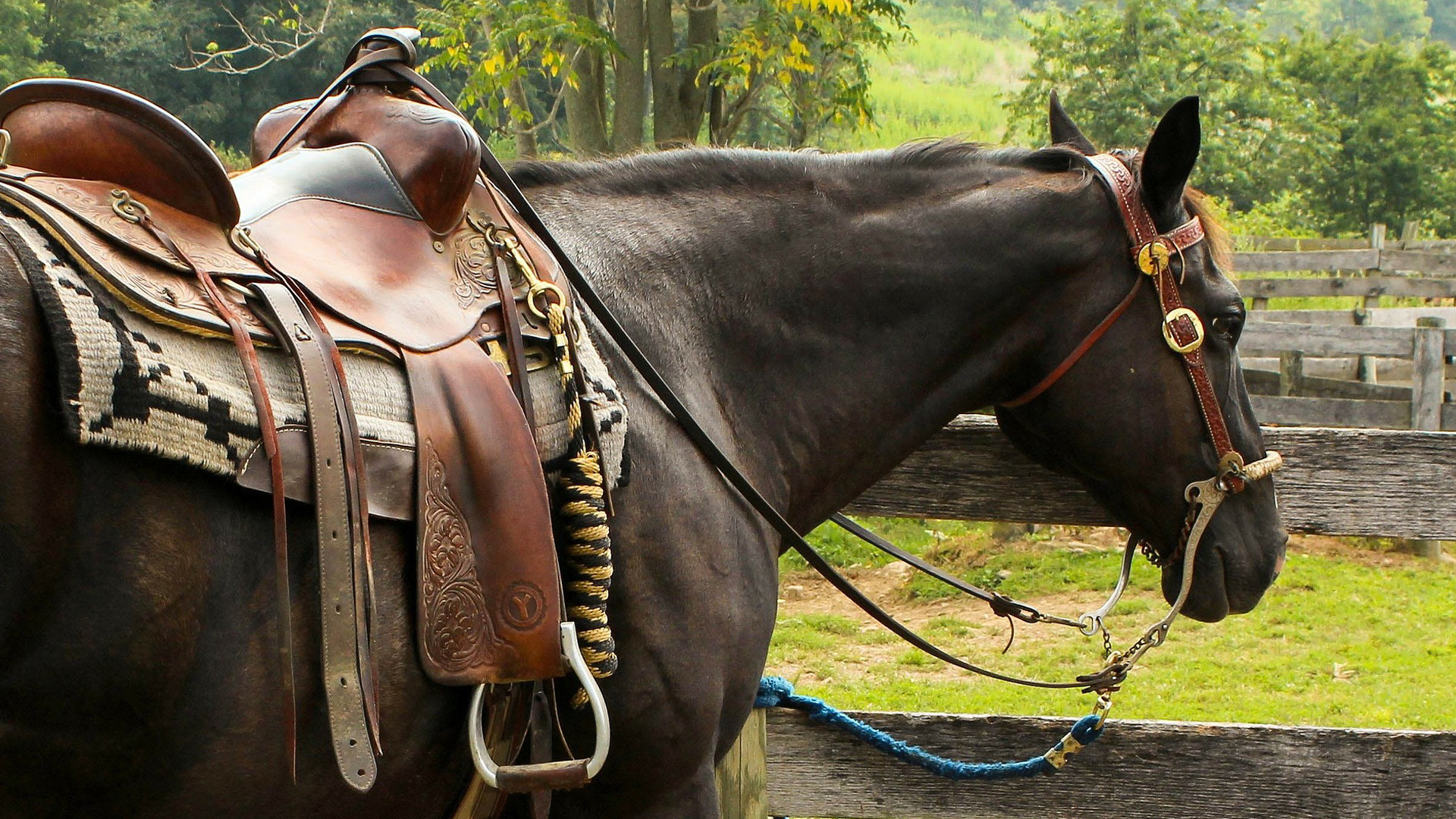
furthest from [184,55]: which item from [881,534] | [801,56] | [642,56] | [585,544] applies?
[585,544]

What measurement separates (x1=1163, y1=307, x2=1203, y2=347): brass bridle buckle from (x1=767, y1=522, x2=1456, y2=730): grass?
3246mm

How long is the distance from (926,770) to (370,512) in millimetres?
1848

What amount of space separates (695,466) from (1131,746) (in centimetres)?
157

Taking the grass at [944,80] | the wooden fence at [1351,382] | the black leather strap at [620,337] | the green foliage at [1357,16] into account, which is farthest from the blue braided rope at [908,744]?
the green foliage at [1357,16]

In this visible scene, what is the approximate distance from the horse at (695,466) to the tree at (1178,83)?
70.6ft

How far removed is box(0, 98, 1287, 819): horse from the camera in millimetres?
1308

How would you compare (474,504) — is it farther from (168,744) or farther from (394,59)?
(394,59)

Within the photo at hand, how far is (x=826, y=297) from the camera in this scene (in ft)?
7.29

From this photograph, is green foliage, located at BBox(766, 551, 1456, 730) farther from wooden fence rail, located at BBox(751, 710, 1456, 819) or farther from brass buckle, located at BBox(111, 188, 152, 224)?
brass buckle, located at BBox(111, 188, 152, 224)

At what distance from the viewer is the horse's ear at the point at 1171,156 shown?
2.18 m

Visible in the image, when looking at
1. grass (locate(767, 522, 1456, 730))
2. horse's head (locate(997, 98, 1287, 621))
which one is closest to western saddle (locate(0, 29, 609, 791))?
horse's head (locate(997, 98, 1287, 621))

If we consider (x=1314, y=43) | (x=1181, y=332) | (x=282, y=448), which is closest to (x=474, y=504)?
(x=282, y=448)

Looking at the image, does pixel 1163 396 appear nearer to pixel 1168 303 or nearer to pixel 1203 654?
pixel 1168 303

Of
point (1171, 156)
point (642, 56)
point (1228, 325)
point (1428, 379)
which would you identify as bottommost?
point (1428, 379)
